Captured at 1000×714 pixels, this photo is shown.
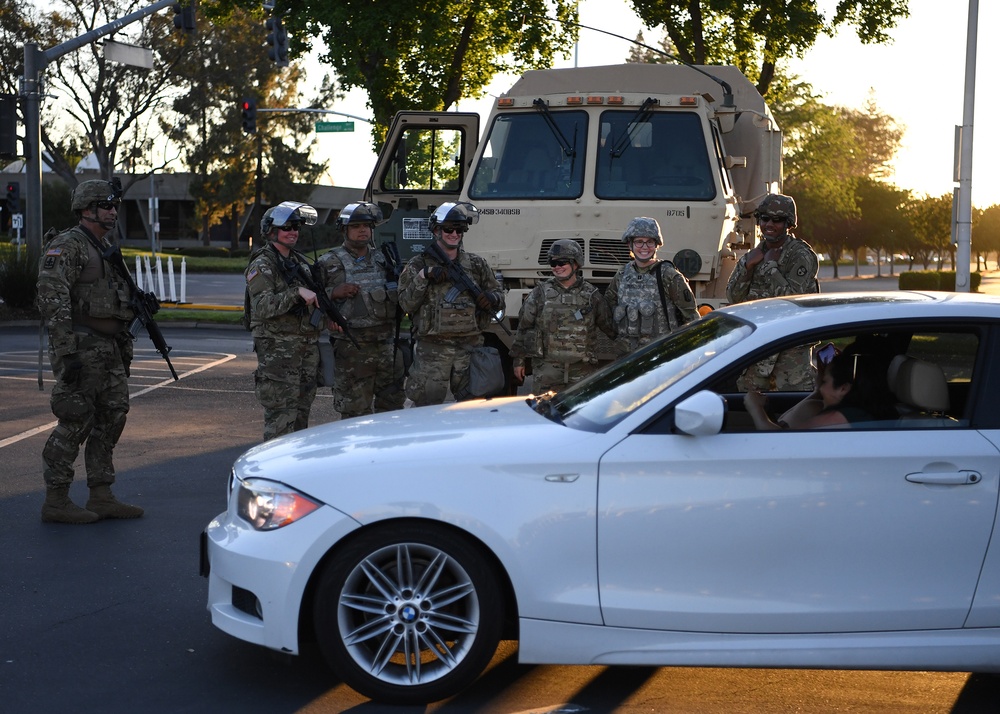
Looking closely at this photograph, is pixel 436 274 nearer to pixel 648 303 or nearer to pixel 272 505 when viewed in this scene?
pixel 648 303

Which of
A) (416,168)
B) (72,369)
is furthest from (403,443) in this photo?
(416,168)

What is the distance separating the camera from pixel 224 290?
1415 inches

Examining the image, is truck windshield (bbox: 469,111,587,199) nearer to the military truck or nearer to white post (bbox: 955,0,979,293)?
the military truck

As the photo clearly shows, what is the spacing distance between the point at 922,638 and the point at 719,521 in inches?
32.7

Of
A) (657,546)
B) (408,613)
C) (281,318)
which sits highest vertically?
(281,318)

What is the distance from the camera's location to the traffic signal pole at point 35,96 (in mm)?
19047

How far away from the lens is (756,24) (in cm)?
2116

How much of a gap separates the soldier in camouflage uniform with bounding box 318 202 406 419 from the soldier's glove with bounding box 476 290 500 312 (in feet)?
1.94

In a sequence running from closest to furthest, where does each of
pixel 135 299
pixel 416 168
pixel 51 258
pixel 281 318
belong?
pixel 51 258 < pixel 135 299 < pixel 281 318 < pixel 416 168

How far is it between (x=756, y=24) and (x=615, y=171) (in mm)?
11942

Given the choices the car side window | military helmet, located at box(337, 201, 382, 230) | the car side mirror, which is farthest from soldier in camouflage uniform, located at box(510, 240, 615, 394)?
the car side mirror

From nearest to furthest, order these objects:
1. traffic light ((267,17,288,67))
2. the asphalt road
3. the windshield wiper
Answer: the asphalt road
the windshield wiper
traffic light ((267,17,288,67))

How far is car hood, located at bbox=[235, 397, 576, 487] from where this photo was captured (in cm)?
445

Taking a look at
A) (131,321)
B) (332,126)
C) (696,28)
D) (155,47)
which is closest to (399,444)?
(131,321)
